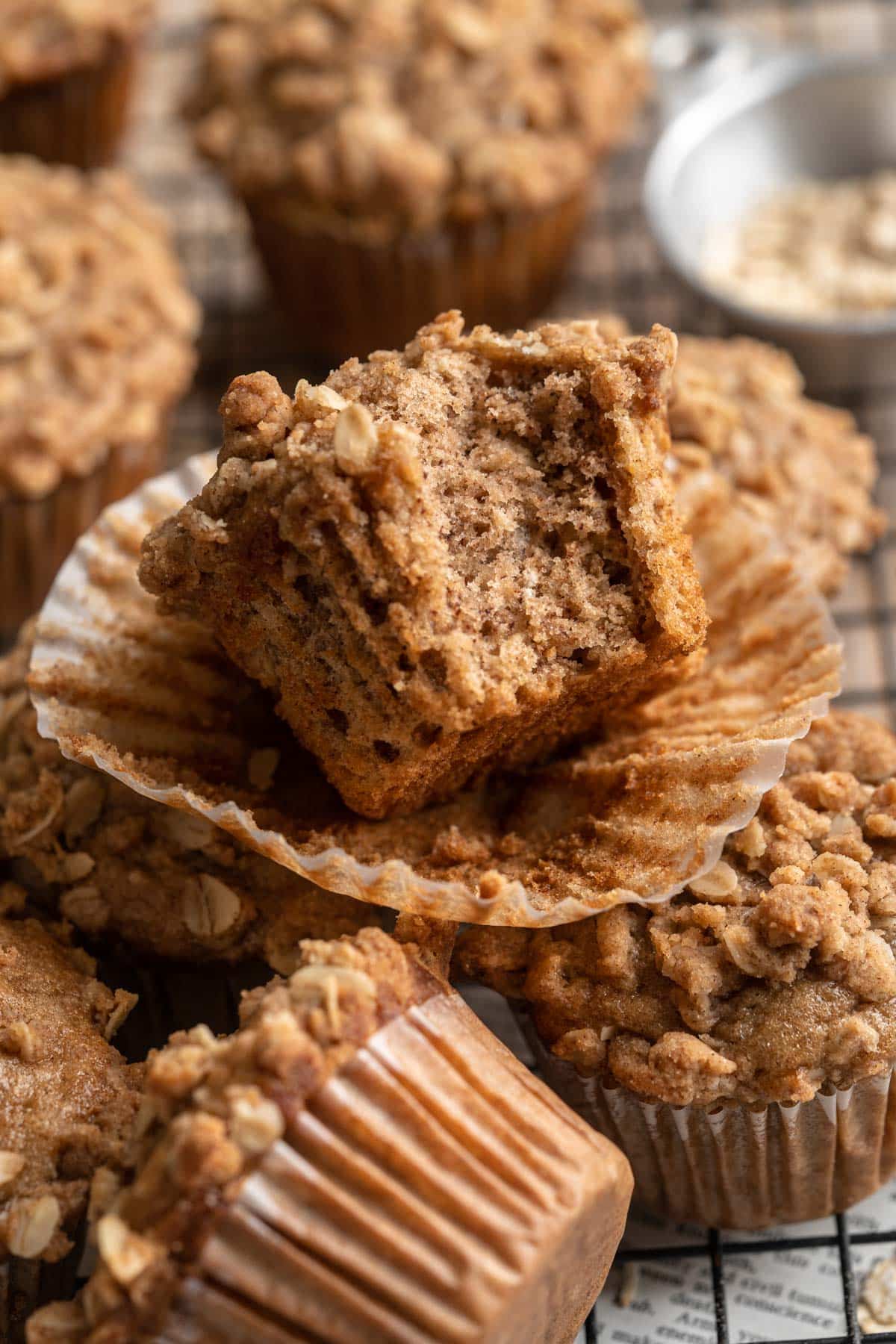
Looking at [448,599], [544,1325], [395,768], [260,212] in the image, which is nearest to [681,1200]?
[544,1325]

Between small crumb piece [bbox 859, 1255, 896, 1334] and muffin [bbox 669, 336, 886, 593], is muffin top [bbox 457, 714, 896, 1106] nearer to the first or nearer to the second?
small crumb piece [bbox 859, 1255, 896, 1334]

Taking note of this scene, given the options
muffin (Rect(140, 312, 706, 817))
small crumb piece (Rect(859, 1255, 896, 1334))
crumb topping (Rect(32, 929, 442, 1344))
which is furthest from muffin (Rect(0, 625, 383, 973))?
small crumb piece (Rect(859, 1255, 896, 1334))

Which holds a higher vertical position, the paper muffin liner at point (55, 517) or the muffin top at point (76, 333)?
the muffin top at point (76, 333)

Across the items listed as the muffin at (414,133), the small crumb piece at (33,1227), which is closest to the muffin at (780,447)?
the muffin at (414,133)

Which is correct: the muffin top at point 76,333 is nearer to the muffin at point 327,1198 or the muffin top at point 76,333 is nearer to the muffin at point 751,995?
the muffin at point 751,995

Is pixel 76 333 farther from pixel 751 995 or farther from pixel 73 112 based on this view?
pixel 751 995
